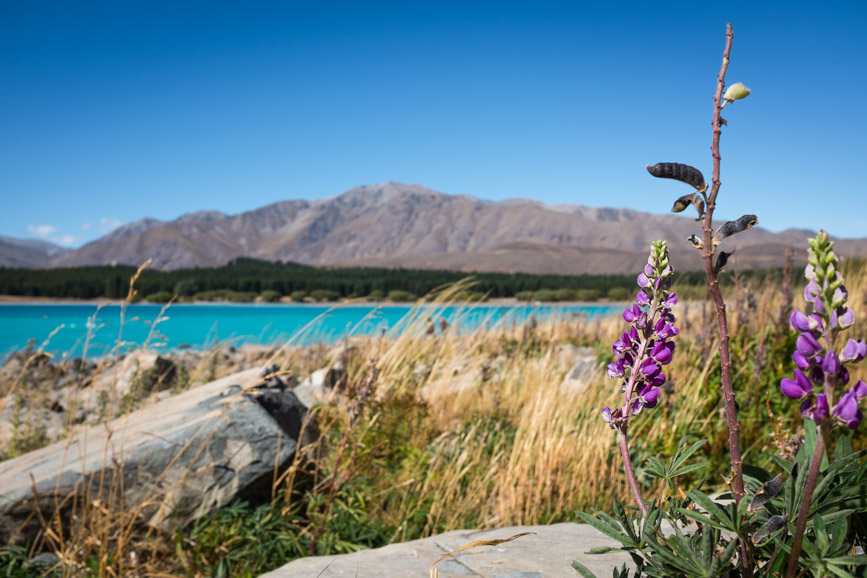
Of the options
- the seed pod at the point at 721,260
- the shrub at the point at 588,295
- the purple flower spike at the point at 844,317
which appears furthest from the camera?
the shrub at the point at 588,295

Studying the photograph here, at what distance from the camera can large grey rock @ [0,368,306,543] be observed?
2672 millimetres

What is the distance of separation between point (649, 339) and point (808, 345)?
0.30 metres

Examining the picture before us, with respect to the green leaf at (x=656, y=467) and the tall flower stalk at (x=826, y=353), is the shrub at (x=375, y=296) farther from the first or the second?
the tall flower stalk at (x=826, y=353)

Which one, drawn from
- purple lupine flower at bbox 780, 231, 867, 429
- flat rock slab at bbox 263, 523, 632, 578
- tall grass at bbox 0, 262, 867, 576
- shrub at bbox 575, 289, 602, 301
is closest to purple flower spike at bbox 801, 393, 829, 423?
purple lupine flower at bbox 780, 231, 867, 429

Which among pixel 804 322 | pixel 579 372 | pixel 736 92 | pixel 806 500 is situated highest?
pixel 736 92

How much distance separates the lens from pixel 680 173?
89cm

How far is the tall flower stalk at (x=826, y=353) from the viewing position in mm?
714

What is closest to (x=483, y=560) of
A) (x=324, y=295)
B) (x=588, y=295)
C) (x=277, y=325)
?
(x=277, y=325)

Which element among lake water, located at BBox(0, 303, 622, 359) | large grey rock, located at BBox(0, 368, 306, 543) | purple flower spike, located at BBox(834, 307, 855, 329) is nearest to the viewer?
purple flower spike, located at BBox(834, 307, 855, 329)

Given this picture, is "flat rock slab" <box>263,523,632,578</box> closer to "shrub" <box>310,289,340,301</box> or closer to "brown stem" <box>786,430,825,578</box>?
"brown stem" <box>786,430,825,578</box>

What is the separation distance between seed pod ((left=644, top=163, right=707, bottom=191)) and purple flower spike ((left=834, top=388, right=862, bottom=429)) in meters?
0.36

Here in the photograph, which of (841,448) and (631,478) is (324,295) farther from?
(841,448)

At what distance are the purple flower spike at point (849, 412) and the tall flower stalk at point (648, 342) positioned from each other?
0.96 ft

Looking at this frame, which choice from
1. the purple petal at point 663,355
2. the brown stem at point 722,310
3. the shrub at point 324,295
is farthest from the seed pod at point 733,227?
the shrub at point 324,295
